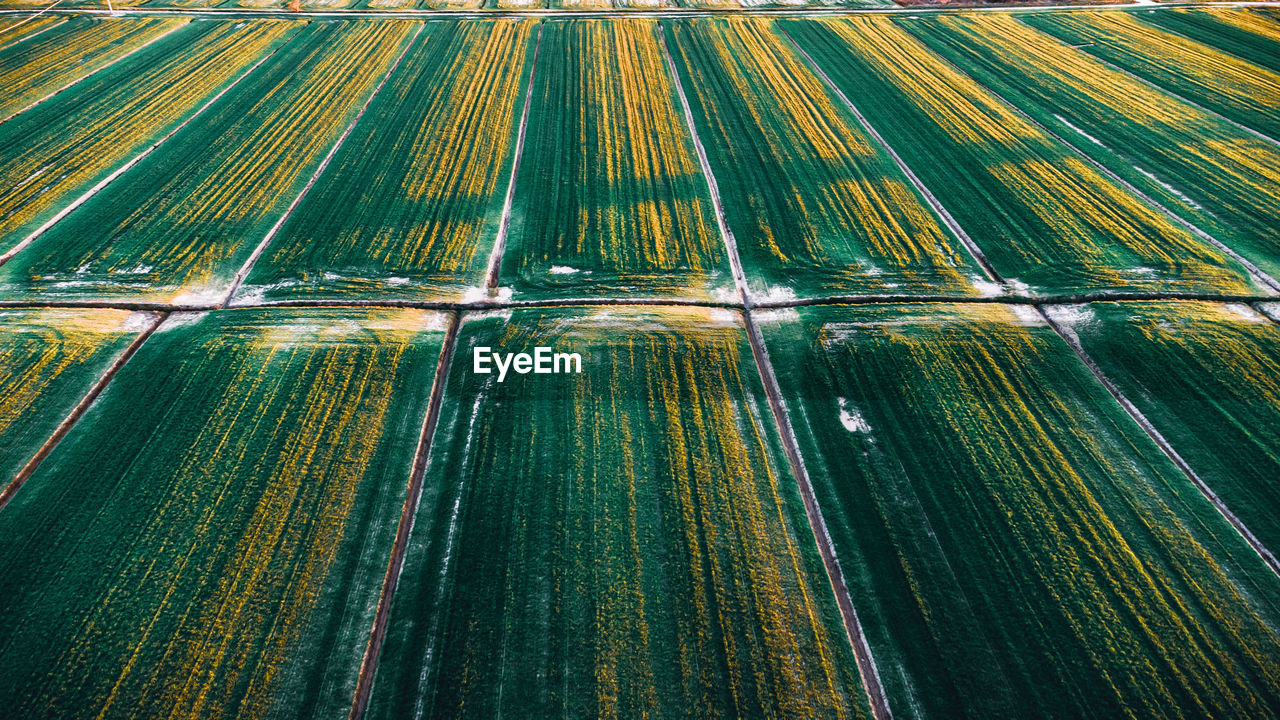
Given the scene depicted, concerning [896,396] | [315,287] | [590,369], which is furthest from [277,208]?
[896,396]

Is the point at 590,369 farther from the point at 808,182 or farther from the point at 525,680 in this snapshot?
the point at 808,182

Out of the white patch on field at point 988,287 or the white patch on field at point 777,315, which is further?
the white patch on field at point 988,287

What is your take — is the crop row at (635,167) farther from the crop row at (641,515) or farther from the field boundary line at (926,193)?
the crop row at (641,515)

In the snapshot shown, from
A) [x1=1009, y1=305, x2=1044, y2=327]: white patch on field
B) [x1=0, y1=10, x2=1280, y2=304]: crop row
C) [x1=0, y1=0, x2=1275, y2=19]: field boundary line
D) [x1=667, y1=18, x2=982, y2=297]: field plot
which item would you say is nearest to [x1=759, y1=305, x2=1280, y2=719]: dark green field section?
[x1=1009, y1=305, x2=1044, y2=327]: white patch on field

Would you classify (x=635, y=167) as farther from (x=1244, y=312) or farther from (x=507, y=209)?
(x=1244, y=312)

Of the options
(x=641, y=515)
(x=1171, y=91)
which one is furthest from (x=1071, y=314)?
(x=1171, y=91)

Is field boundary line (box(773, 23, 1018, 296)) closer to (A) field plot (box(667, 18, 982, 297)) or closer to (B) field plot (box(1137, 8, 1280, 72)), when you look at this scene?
(A) field plot (box(667, 18, 982, 297))

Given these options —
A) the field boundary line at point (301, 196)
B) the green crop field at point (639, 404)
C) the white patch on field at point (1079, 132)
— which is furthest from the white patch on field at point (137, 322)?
the white patch on field at point (1079, 132)

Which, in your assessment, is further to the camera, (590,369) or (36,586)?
(590,369)
